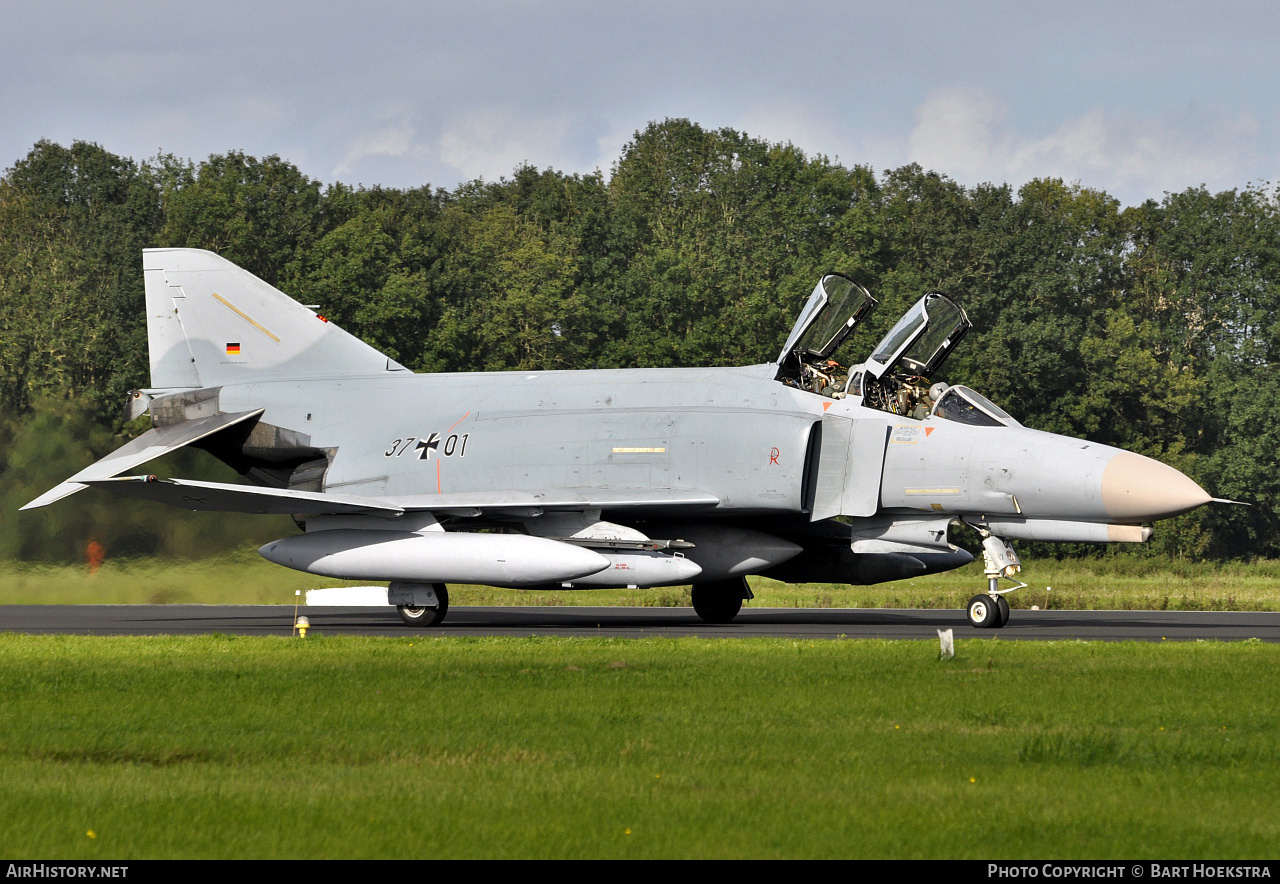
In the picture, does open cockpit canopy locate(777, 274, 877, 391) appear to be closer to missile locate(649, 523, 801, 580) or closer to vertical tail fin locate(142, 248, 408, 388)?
missile locate(649, 523, 801, 580)

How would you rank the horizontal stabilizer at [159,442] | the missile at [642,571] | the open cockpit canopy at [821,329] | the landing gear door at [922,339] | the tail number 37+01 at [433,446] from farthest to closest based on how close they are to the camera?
the horizontal stabilizer at [159,442] < the tail number 37+01 at [433,446] < the open cockpit canopy at [821,329] < the landing gear door at [922,339] < the missile at [642,571]

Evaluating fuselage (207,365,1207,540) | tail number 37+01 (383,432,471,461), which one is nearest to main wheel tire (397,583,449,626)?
fuselage (207,365,1207,540)

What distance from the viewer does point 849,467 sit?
58.4ft

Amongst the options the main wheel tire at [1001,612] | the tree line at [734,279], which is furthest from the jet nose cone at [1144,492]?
the tree line at [734,279]

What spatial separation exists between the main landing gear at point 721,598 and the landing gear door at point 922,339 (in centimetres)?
372

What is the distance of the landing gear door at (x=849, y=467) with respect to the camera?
17.6m

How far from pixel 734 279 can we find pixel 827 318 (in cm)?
3672

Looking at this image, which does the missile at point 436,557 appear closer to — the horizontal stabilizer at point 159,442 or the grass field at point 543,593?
the horizontal stabilizer at point 159,442

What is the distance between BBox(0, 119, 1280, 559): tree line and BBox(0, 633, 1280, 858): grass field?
30.0 metres

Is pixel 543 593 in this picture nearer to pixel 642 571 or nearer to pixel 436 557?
pixel 436 557

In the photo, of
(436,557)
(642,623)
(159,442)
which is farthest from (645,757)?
(159,442)
